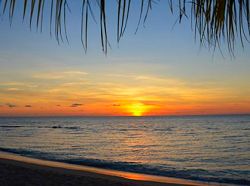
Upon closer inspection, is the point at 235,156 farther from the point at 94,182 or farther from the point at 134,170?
the point at 94,182

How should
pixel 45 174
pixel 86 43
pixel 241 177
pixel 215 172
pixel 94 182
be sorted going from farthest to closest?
1. pixel 215 172
2. pixel 241 177
3. pixel 45 174
4. pixel 94 182
5. pixel 86 43

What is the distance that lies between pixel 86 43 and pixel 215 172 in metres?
15.1

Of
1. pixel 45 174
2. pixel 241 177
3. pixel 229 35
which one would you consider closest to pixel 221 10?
pixel 229 35

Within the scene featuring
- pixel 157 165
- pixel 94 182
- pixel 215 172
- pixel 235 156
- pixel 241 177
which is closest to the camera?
pixel 94 182

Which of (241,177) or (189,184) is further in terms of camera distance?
(241,177)

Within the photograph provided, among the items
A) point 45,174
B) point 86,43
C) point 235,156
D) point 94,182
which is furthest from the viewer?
point 235,156

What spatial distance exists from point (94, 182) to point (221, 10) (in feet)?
32.3

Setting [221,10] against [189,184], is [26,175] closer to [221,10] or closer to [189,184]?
[189,184]

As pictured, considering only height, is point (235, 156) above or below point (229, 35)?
below

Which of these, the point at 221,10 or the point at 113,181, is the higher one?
the point at 221,10

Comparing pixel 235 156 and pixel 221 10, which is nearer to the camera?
pixel 221 10

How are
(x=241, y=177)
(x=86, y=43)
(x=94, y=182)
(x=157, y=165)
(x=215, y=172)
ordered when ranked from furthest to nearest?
(x=157, y=165)
(x=215, y=172)
(x=241, y=177)
(x=94, y=182)
(x=86, y=43)

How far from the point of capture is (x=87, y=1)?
0.65m

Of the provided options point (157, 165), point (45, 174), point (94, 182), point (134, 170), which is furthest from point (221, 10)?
point (157, 165)
